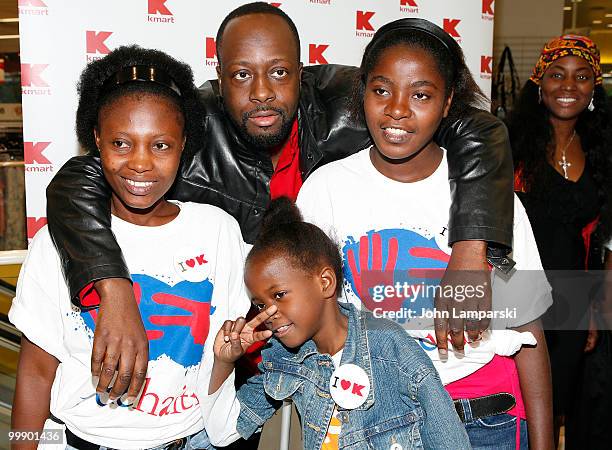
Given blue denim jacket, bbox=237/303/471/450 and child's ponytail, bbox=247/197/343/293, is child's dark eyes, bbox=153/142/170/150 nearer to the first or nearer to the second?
child's ponytail, bbox=247/197/343/293

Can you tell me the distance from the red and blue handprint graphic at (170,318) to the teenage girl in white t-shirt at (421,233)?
0.39 meters

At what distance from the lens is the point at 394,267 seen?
1672 millimetres

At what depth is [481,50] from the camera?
12.4 ft

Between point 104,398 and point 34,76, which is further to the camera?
point 34,76

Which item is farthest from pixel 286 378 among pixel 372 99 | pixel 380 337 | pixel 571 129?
pixel 571 129

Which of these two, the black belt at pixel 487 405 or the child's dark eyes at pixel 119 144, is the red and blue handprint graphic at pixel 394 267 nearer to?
the black belt at pixel 487 405

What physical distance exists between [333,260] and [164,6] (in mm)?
2093

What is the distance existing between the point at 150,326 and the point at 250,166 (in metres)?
0.70

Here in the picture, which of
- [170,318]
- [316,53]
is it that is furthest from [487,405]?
[316,53]

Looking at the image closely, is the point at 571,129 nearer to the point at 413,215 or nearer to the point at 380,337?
the point at 413,215

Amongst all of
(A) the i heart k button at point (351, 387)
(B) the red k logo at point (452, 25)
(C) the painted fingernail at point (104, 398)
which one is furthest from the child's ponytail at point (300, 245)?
(B) the red k logo at point (452, 25)

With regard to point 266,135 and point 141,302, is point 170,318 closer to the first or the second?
point 141,302

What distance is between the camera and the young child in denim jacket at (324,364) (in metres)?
1.54

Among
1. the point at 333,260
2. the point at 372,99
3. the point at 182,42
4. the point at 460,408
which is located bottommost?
the point at 460,408
